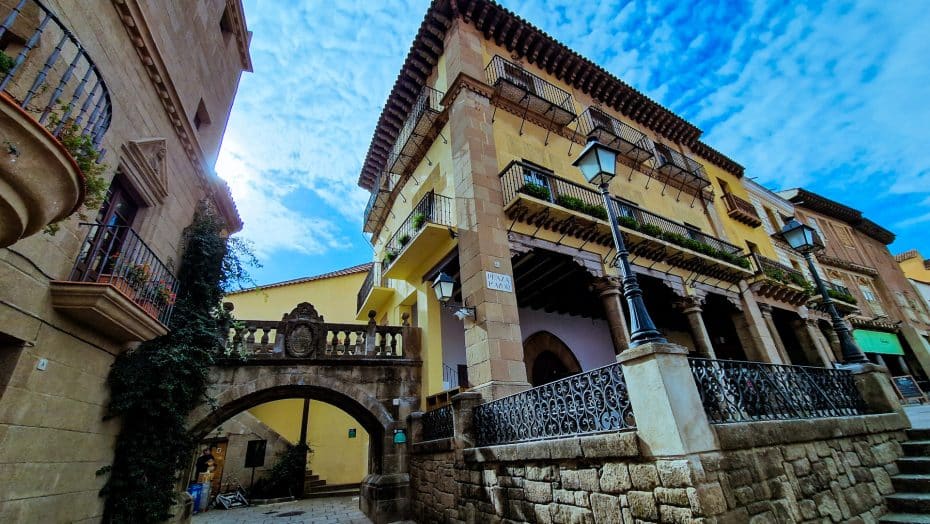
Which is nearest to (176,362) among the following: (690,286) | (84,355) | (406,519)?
(84,355)

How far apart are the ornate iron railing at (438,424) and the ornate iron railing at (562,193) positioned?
4573 mm

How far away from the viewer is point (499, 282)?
24.2 ft

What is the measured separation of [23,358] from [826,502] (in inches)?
319

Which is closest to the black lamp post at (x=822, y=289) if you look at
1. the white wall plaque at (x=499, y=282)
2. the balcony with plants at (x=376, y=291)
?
the white wall plaque at (x=499, y=282)

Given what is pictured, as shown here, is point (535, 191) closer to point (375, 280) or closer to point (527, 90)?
point (527, 90)

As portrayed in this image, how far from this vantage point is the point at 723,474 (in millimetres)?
2912

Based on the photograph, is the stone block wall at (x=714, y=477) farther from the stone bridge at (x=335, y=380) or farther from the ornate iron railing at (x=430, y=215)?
the ornate iron railing at (x=430, y=215)

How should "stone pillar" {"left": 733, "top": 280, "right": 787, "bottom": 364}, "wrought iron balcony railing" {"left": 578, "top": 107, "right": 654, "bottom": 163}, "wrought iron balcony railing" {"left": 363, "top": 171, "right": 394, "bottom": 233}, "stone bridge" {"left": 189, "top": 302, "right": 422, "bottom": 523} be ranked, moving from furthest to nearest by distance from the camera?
1. "wrought iron balcony railing" {"left": 363, "top": 171, "right": 394, "bottom": 233}
2. "stone pillar" {"left": 733, "top": 280, "right": 787, "bottom": 364}
3. "wrought iron balcony railing" {"left": 578, "top": 107, "right": 654, "bottom": 163}
4. "stone bridge" {"left": 189, "top": 302, "right": 422, "bottom": 523}

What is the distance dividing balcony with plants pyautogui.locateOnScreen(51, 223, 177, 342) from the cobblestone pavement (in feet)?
17.9

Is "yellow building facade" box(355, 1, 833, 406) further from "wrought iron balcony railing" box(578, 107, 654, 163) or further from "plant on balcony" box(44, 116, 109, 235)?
"plant on balcony" box(44, 116, 109, 235)

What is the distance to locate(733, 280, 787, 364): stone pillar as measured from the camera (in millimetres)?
11547

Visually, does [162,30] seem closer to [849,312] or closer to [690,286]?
[690,286]

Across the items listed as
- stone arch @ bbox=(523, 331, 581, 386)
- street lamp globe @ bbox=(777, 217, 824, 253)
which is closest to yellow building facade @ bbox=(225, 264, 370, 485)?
stone arch @ bbox=(523, 331, 581, 386)

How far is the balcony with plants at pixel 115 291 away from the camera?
13.9 ft
